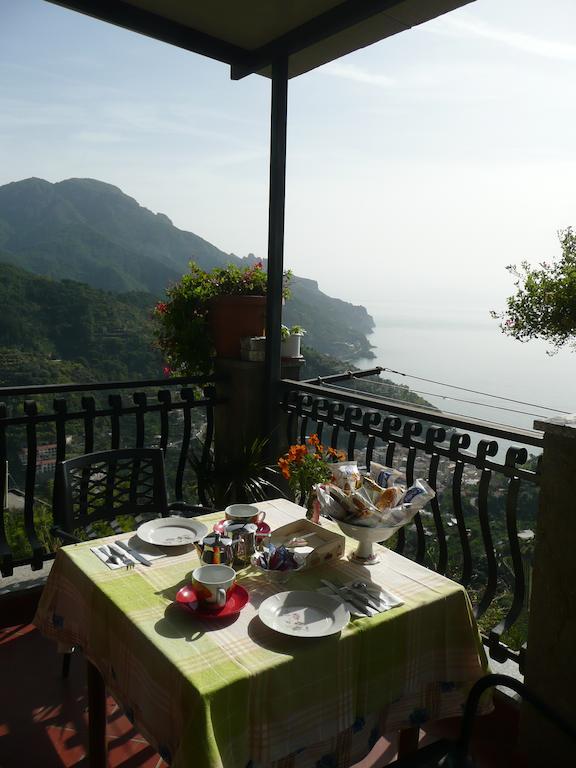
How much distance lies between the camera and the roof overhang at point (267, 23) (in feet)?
8.83

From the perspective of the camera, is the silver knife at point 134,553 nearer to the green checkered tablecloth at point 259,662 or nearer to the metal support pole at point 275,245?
the green checkered tablecloth at point 259,662

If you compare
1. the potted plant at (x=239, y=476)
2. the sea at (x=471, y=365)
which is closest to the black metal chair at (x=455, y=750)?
the sea at (x=471, y=365)

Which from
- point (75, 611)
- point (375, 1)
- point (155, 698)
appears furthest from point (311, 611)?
point (375, 1)

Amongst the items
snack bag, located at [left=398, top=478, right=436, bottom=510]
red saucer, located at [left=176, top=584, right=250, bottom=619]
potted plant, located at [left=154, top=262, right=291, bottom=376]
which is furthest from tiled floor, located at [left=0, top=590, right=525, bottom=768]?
potted plant, located at [left=154, top=262, right=291, bottom=376]

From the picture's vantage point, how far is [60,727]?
1965 mm

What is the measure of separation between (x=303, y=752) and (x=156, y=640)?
39 centimetres

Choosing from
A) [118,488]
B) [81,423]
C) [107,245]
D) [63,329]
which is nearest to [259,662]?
[118,488]

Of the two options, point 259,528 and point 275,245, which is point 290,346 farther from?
point 259,528

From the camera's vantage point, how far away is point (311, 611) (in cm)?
131

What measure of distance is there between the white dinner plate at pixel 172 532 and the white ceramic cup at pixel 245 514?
0.10 meters

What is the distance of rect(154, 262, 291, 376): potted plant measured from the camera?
3600 mm

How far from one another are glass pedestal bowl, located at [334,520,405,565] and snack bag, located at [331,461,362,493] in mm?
110

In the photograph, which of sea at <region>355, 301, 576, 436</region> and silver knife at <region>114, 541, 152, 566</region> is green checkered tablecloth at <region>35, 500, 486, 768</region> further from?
sea at <region>355, 301, 576, 436</region>

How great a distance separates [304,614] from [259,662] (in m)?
0.21
